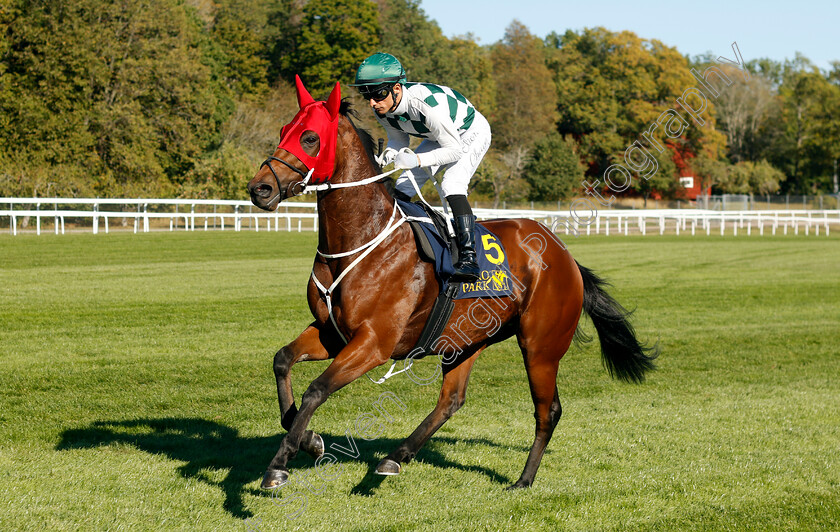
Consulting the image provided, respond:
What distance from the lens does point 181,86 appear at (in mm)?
35312

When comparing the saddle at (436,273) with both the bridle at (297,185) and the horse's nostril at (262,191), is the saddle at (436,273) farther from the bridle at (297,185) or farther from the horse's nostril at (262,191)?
the horse's nostril at (262,191)

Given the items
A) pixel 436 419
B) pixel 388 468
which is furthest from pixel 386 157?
pixel 388 468

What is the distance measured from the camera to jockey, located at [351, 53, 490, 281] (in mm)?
4805

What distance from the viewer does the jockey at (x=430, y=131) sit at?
4.80 metres

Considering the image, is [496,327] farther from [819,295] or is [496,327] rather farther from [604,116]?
[604,116]

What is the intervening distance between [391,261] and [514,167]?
51238 mm

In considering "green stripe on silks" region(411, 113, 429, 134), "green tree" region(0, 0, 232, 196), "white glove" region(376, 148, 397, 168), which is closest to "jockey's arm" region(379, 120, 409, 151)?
"green stripe on silks" region(411, 113, 429, 134)

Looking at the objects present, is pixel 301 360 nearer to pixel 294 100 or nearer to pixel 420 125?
pixel 420 125

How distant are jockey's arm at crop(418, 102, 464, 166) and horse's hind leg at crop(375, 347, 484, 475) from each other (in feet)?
4.64

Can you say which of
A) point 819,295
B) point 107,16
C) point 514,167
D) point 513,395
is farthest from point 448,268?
point 514,167

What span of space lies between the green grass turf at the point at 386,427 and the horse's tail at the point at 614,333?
1.57 ft

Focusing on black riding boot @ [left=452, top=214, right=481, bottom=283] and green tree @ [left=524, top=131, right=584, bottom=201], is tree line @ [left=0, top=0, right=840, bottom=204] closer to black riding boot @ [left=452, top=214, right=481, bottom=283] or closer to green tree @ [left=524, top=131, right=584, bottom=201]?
green tree @ [left=524, top=131, right=584, bottom=201]

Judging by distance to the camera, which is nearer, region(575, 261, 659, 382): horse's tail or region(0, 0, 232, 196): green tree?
region(575, 261, 659, 382): horse's tail

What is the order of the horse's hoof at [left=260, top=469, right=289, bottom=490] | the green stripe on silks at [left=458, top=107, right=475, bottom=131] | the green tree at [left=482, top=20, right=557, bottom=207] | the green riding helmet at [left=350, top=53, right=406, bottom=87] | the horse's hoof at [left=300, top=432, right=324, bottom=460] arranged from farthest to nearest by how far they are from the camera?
the green tree at [left=482, top=20, right=557, bottom=207] < the green stripe on silks at [left=458, top=107, right=475, bottom=131] < the green riding helmet at [left=350, top=53, right=406, bottom=87] < the horse's hoof at [left=300, top=432, right=324, bottom=460] < the horse's hoof at [left=260, top=469, right=289, bottom=490]
